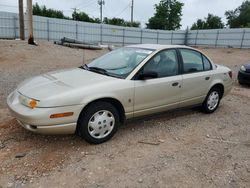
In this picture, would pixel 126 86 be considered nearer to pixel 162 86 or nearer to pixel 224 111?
pixel 162 86

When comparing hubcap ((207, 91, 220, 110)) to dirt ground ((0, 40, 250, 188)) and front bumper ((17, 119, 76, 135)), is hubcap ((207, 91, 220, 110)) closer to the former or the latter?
dirt ground ((0, 40, 250, 188))

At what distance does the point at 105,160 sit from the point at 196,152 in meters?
1.35

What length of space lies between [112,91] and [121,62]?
86 cm

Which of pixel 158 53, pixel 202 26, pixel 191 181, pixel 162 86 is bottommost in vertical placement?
pixel 191 181

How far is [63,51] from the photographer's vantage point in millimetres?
15398

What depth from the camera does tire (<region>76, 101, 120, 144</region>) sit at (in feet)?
10.9

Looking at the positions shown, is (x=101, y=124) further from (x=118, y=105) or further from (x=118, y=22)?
(x=118, y=22)

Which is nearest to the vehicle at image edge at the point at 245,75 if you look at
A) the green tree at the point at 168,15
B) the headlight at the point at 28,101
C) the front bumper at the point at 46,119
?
the front bumper at the point at 46,119

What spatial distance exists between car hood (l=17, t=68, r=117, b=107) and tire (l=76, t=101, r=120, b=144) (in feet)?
0.97

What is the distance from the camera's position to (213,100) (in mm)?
5195

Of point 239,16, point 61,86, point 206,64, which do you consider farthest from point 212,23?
point 61,86

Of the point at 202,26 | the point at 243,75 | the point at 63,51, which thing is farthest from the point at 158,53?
the point at 202,26

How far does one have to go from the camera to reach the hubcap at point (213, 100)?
512 cm

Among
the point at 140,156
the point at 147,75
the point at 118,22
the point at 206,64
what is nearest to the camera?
the point at 140,156
